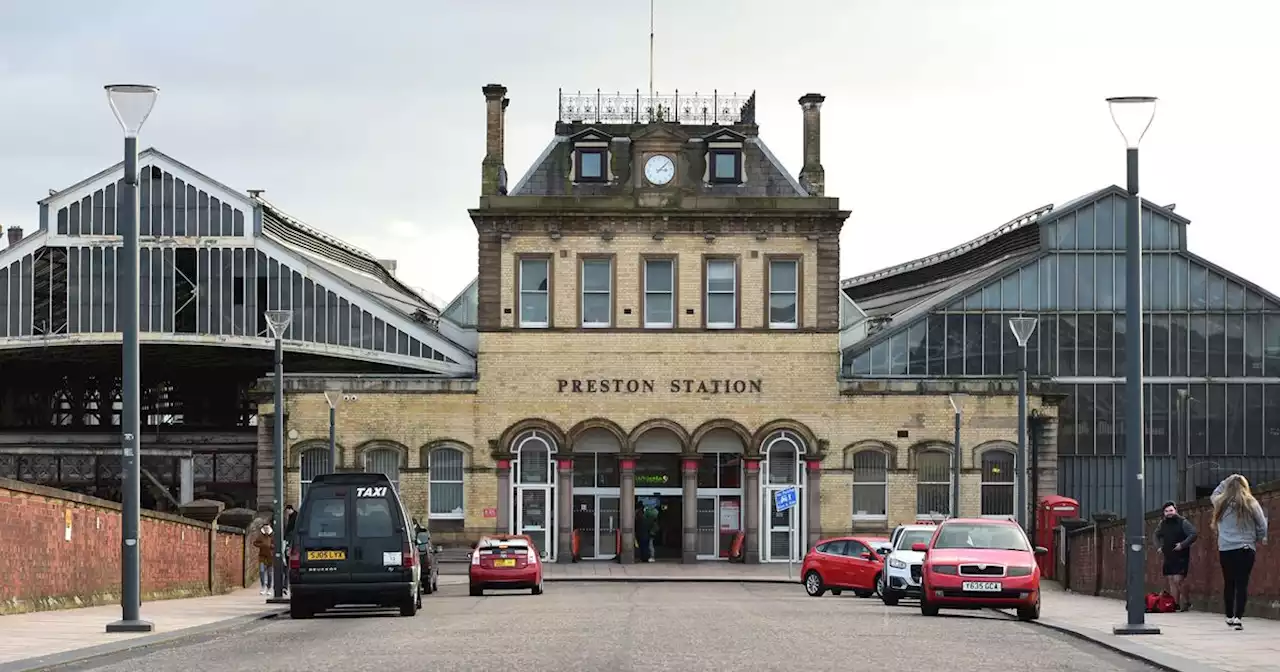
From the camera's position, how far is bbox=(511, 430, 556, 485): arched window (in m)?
61.0

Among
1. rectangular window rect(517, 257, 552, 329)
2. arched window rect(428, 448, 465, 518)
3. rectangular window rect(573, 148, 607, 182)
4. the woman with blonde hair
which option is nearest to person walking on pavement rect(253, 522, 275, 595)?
arched window rect(428, 448, 465, 518)

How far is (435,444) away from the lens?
6081 centimetres

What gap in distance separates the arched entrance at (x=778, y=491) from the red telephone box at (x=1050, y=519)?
9166 mm

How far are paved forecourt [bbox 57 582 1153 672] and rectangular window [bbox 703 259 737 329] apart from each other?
94.5 ft

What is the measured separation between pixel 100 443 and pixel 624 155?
26.3m

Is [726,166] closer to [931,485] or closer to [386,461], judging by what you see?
[931,485]

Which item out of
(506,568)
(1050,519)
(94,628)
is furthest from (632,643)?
(1050,519)

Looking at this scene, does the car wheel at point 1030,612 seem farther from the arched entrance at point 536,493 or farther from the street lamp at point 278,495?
the arched entrance at point 536,493

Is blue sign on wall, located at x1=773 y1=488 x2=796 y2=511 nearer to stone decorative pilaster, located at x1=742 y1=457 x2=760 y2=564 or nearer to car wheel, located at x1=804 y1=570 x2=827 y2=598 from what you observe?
stone decorative pilaster, located at x1=742 y1=457 x2=760 y2=564

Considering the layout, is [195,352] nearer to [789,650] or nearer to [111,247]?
[111,247]

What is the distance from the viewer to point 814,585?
4372 cm

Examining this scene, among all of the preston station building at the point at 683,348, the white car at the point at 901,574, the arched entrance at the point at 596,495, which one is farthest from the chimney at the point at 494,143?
the white car at the point at 901,574

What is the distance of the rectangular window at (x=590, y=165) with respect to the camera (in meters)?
62.1

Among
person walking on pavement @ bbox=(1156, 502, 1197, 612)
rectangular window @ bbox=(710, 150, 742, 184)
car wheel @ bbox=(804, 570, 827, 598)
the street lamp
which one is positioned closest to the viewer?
person walking on pavement @ bbox=(1156, 502, 1197, 612)
